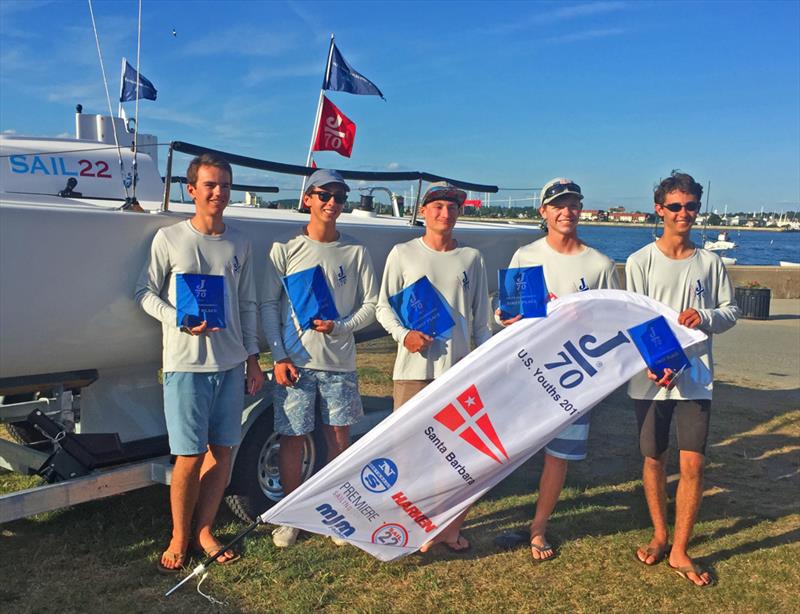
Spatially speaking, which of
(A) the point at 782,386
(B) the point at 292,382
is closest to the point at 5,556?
(B) the point at 292,382

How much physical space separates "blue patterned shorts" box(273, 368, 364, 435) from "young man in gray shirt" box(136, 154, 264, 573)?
0.27 metres

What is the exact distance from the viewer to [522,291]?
3.89m

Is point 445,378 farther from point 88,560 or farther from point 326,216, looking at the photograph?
point 88,560

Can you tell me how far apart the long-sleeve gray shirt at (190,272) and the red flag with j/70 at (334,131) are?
249 centimetres

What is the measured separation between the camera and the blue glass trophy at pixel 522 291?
3.80 metres

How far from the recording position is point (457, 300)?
4.04 m

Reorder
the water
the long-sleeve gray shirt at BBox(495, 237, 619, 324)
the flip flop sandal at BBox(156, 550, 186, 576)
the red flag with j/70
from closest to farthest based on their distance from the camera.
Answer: the flip flop sandal at BBox(156, 550, 186, 576) < the long-sleeve gray shirt at BBox(495, 237, 619, 324) < the red flag with j/70 < the water

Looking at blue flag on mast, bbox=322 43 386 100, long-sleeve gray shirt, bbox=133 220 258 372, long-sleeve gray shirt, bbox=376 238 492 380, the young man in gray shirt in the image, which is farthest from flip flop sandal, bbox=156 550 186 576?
blue flag on mast, bbox=322 43 386 100

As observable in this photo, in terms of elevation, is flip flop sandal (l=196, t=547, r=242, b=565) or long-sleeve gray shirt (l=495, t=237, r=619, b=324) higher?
long-sleeve gray shirt (l=495, t=237, r=619, b=324)

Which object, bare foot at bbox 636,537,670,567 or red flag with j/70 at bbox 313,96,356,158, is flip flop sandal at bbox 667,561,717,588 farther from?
red flag with j/70 at bbox 313,96,356,158

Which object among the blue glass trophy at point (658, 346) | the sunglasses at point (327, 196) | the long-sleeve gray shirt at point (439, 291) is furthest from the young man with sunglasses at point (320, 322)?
the blue glass trophy at point (658, 346)

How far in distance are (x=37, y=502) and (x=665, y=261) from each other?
3.48 metres

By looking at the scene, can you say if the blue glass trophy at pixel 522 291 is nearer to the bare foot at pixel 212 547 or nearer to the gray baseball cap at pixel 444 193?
the gray baseball cap at pixel 444 193

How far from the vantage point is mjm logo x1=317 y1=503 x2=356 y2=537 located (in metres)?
3.64
